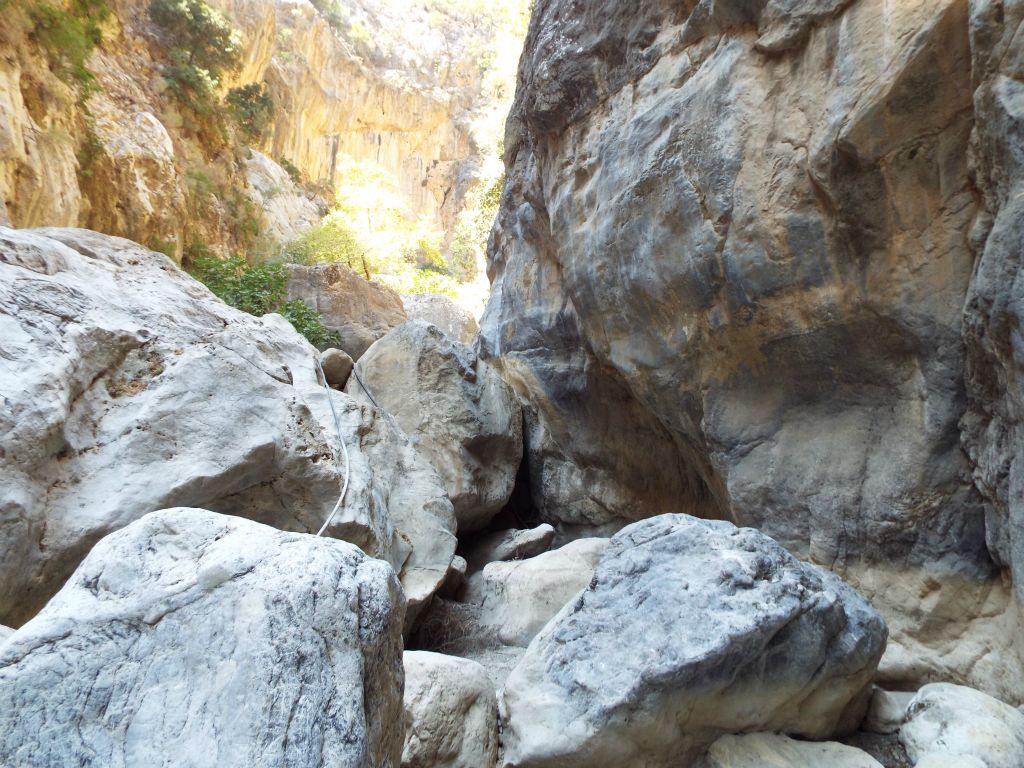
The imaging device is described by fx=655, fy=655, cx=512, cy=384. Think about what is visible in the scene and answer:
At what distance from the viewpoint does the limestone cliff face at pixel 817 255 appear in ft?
12.0

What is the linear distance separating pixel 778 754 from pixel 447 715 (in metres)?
1.59

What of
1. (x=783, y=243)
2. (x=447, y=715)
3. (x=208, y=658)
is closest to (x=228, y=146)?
(x=783, y=243)

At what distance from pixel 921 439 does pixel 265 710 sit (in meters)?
4.05

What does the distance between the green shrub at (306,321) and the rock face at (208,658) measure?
8.16 meters

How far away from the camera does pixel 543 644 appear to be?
365 cm

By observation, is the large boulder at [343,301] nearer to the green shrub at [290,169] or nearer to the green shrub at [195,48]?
the green shrub at [195,48]

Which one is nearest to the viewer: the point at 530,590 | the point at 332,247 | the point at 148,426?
the point at 148,426

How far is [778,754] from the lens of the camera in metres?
3.12

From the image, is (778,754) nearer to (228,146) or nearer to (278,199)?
(228,146)

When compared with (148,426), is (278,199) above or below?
above

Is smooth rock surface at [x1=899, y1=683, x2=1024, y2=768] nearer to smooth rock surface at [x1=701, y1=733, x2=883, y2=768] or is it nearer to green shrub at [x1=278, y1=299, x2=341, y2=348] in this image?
smooth rock surface at [x1=701, y1=733, x2=883, y2=768]

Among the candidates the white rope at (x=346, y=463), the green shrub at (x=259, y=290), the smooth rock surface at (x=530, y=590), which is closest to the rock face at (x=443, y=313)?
the green shrub at (x=259, y=290)

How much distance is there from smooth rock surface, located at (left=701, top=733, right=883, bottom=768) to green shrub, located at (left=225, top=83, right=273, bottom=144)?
15.5m

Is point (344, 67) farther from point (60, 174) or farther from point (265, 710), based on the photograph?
point (265, 710)
